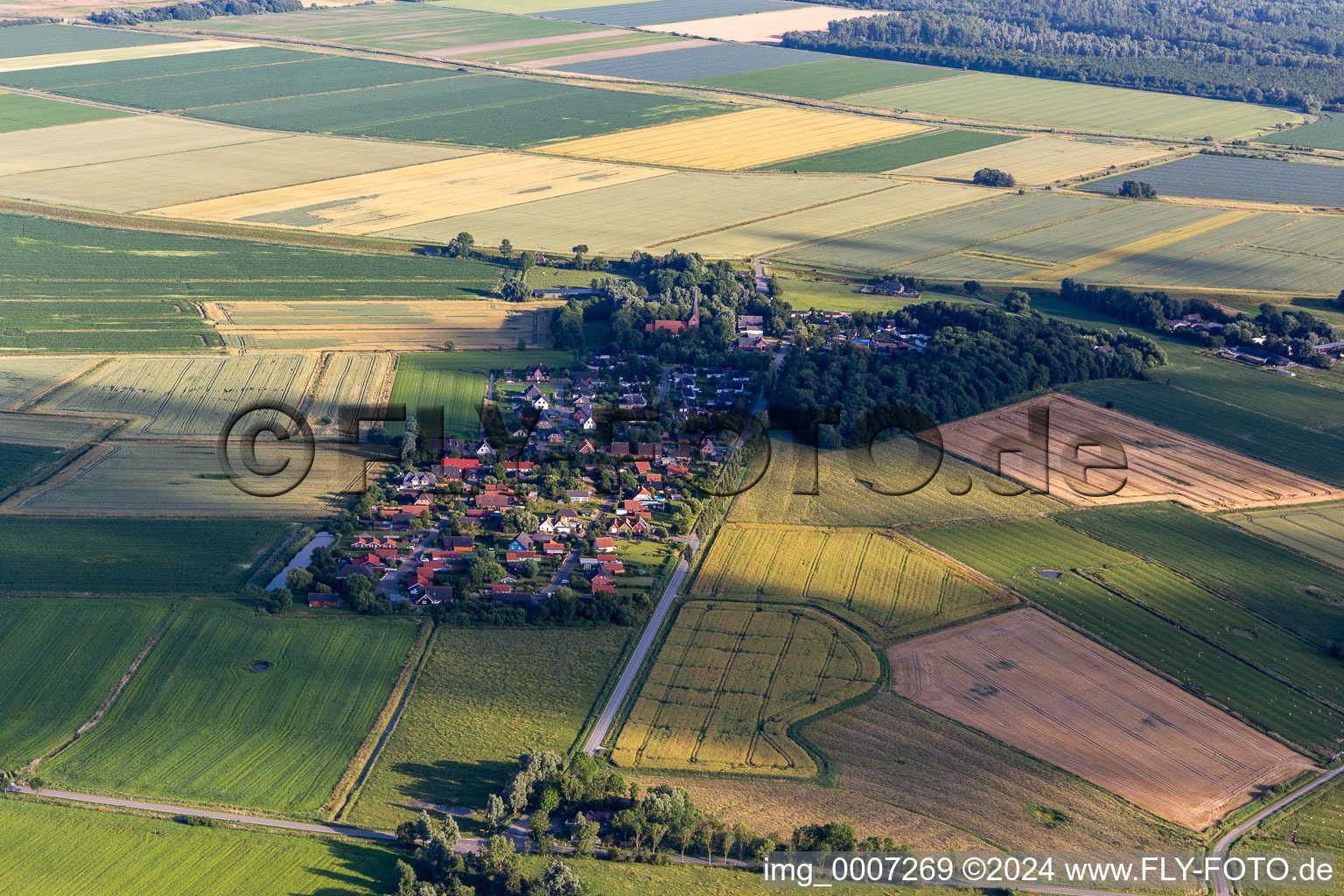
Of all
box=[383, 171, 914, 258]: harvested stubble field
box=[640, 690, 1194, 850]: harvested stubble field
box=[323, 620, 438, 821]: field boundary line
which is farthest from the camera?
box=[383, 171, 914, 258]: harvested stubble field

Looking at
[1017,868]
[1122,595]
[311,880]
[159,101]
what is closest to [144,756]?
[311,880]

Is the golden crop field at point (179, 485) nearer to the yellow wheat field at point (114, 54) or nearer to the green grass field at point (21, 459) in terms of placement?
the green grass field at point (21, 459)

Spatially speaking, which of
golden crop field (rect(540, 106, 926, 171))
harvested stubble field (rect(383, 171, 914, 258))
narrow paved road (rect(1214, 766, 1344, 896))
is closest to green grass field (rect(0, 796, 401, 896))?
narrow paved road (rect(1214, 766, 1344, 896))

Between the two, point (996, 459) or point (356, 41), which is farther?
point (356, 41)

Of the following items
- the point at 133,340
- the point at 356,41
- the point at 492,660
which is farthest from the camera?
the point at 356,41

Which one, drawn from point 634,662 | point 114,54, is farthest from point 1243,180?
point 114,54

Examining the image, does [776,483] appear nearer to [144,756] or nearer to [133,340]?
[144,756]

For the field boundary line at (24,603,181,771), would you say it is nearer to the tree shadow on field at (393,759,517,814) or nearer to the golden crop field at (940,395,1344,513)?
the tree shadow on field at (393,759,517,814)
